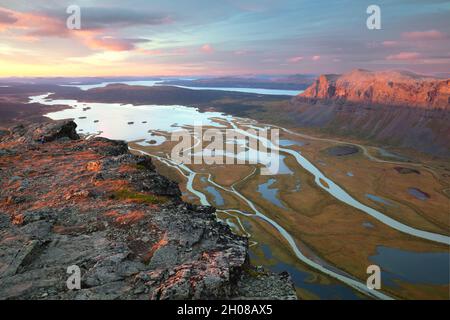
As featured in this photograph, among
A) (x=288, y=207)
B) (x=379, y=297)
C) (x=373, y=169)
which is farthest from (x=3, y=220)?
(x=373, y=169)

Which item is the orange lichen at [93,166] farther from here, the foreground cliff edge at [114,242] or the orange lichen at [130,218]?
the orange lichen at [130,218]

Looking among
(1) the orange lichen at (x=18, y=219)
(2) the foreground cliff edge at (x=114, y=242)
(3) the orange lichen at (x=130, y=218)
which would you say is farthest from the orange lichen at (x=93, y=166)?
(3) the orange lichen at (x=130, y=218)

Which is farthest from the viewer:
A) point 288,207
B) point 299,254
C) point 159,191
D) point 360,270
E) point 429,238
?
point 288,207

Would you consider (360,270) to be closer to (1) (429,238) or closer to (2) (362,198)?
(1) (429,238)

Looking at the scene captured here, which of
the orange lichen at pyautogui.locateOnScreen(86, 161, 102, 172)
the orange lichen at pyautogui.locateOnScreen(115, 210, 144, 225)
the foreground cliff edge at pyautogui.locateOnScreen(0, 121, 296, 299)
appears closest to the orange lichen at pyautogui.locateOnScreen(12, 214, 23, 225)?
the foreground cliff edge at pyautogui.locateOnScreen(0, 121, 296, 299)

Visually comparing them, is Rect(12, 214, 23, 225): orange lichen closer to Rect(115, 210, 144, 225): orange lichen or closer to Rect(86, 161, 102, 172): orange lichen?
Rect(115, 210, 144, 225): orange lichen

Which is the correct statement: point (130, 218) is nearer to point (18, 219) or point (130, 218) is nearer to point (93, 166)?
point (18, 219)

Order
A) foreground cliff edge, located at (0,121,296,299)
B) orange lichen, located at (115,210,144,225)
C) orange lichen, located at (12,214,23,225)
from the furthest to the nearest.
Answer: orange lichen, located at (12,214,23,225), orange lichen, located at (115,210,144,225), foreground cliff edge, located at (0,121,296,299)

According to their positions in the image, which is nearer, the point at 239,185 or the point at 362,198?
the point at 362,198
